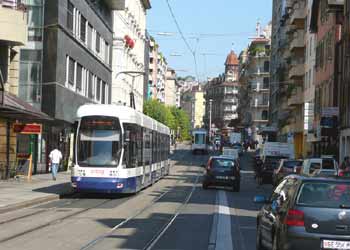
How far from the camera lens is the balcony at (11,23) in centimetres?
3781

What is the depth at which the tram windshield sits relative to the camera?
2825cm

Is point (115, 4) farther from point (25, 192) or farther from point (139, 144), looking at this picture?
point (25, 192)

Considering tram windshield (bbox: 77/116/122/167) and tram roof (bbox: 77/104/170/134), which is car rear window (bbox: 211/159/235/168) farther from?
tram windshield (bbox: 77/116/122/167)

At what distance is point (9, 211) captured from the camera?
22891mm

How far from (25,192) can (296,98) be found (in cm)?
5637

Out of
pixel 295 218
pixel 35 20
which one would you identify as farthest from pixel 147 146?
pixel 295 218

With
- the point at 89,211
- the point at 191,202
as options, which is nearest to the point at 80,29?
the point at 191,202

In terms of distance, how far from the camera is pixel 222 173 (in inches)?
1486

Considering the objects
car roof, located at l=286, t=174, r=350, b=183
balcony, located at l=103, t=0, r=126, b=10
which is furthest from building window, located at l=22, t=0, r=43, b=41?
car roof, located at l=286, t=174, r=350, b=183

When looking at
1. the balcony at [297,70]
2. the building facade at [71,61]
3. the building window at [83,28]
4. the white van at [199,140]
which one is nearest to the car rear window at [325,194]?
the building facade at [71,61]

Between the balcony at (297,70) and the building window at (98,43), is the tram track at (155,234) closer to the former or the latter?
the building window at (98,43)

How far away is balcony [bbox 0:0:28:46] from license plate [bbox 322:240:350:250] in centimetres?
2932

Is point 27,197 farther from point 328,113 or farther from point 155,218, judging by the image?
point 328,113

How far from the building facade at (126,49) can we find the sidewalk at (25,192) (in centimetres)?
3151
